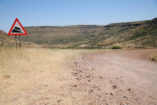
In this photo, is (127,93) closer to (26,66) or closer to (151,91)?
(151,91)

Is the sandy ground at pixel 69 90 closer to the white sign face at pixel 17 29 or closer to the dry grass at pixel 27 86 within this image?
the dry grass at pixel 27 86

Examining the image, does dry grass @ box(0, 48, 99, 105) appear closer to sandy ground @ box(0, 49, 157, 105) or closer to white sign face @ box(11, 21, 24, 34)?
sandy ground @ box(0, 49, 157, 105)

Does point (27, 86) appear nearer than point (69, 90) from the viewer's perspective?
No

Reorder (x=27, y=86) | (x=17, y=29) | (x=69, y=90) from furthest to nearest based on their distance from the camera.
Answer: (x=17, y=29), (x=27, y=86), (x=69, y=90)

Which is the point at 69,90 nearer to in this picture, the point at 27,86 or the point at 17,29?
the point at 27,86

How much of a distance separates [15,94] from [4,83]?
1.02 metres

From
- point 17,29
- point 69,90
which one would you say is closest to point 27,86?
point 69,90

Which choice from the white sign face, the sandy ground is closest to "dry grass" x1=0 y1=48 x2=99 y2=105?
the sandy ground

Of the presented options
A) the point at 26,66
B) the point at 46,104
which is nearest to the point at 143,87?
the point at 46,104

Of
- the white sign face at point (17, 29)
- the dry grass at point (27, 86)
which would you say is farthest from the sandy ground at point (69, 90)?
the white sign face at point (17, 29)

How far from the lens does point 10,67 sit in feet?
22.1

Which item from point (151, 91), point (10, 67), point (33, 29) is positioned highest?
point (33, 29)

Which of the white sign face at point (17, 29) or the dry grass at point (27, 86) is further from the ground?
the white sign face at point (17, 29)

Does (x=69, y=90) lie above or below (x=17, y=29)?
below
